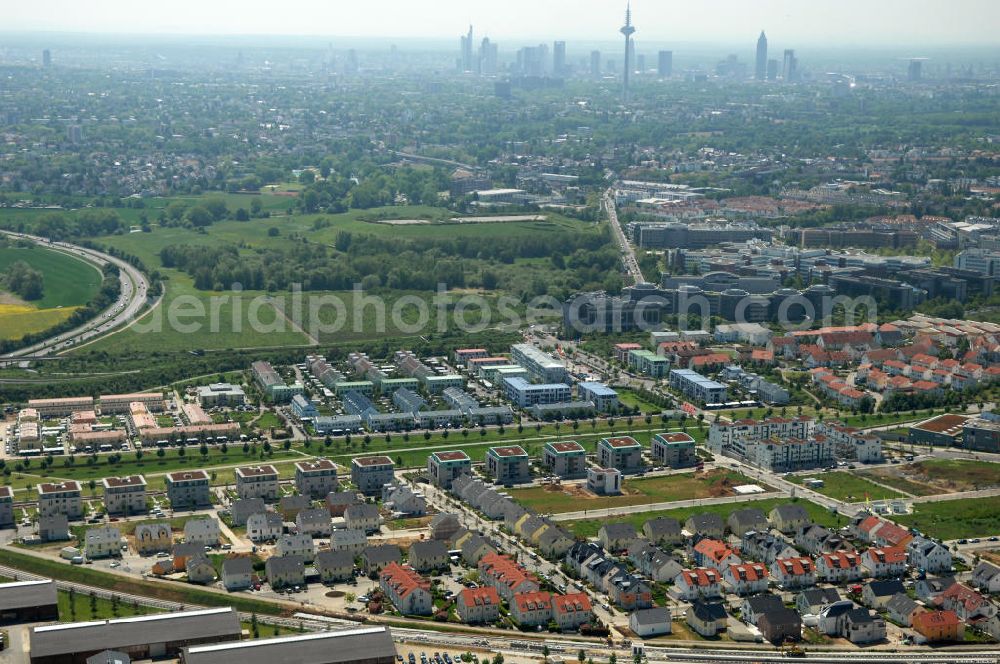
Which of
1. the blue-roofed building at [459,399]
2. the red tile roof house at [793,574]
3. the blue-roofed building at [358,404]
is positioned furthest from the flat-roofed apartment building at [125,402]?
the red tile roof house at [793,574]

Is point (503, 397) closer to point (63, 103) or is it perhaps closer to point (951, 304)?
point (951, 304)

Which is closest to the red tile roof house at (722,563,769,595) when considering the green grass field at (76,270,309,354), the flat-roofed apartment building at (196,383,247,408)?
the flat-roofed apartment building at (196,383,247,408)

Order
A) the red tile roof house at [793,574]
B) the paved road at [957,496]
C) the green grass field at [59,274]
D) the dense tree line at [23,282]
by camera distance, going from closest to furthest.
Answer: the red tile roof house at [793,574]
the paved road at [957,496]
the green grass field at [59,274]
the dense tree line at [23,282]

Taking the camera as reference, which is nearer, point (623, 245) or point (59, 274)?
point (59, 274)

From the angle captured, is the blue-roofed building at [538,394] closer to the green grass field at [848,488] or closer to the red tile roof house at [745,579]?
the green grass field at [848,488]

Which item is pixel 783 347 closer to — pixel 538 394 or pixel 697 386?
pixel 697 386

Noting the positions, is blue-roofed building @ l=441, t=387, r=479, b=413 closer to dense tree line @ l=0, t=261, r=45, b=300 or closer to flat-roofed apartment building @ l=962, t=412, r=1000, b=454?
flat-roofed apartment building @ l=962, t=412, r=1000, b=454

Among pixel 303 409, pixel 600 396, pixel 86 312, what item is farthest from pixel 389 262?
pixel 303 409
